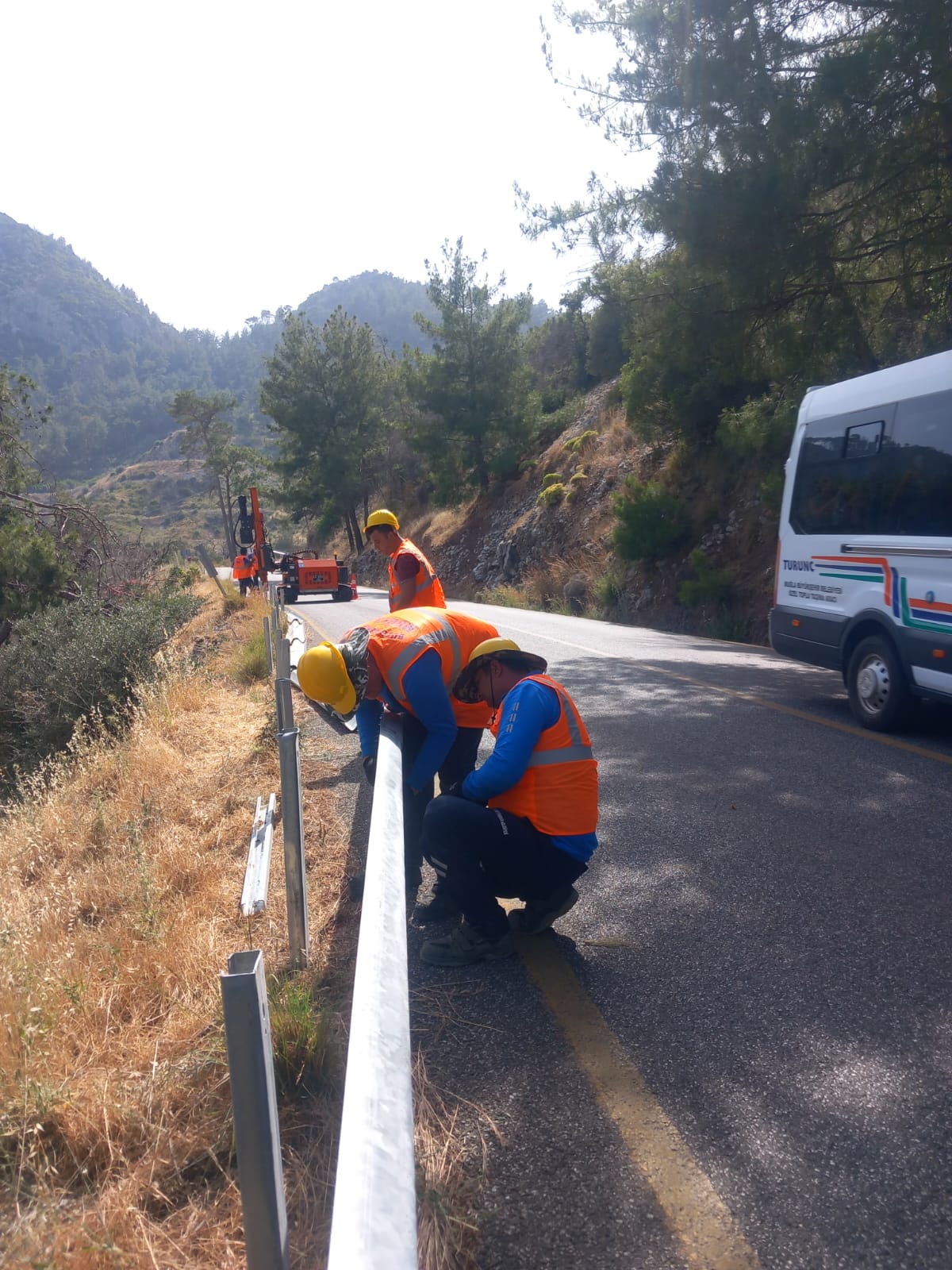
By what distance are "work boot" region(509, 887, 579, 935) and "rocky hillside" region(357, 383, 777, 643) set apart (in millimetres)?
14168

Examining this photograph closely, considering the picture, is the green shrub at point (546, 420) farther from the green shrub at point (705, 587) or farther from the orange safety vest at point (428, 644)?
the orange safety vest at point (428, 644)

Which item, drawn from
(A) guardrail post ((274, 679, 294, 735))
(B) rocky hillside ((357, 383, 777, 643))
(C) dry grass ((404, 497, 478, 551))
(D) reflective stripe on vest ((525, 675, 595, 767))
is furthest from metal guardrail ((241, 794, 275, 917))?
(C) dry grass ((404, 497, 478, 551))

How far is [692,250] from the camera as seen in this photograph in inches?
475

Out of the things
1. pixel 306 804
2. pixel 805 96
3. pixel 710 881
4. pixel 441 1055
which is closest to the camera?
pixel 441 1055

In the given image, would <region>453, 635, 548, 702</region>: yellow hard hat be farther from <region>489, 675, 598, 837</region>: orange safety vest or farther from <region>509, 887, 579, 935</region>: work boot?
<region>509, 887, 579, 935</region>: work boot

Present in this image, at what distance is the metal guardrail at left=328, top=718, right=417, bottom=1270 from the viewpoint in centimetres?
124

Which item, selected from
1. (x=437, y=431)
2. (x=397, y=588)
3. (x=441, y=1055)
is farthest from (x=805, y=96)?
(x=437, y=431)

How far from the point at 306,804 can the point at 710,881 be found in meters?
2.79

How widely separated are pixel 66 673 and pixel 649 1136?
11871 millimetres

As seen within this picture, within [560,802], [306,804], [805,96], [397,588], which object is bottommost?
[306,804]

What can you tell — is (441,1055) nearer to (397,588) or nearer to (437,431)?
(397,588)

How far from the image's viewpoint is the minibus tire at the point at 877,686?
7.65 meters

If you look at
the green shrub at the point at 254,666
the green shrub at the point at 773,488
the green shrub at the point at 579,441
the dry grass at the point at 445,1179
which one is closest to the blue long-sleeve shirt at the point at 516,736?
the dry grass at the point at 445,1179

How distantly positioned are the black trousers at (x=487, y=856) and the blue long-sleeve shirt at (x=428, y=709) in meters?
0.41
